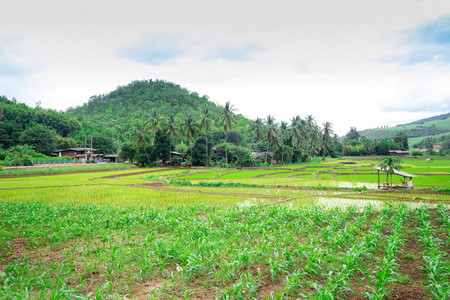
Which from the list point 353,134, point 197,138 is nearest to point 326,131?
point 197,138

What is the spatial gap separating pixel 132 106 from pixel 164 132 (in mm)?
56043

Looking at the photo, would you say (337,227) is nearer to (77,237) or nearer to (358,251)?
(358,251)

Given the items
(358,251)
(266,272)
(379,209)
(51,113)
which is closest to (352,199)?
(379,209)

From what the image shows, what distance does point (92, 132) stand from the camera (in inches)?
3214

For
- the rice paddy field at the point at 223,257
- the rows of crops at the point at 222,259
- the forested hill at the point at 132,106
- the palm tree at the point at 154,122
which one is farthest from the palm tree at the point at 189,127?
the rows of crops at the point at 222,259

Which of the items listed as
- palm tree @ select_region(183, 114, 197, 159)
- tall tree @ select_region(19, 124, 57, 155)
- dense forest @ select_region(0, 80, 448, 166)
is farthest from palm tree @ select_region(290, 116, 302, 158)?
tall tree @ select_region(19, 124, 57, 155)

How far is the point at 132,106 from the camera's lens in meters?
101

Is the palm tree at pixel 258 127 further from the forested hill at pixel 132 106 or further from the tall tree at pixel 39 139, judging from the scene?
the tall tree at pixel 39 139

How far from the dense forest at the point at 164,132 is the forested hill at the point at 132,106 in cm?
27

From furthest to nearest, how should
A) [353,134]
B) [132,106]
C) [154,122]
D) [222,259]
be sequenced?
[353,134]
[132,106]
[154,122]
[222,259]

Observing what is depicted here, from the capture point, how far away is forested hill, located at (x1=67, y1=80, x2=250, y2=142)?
89.9m

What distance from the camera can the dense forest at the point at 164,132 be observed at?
5169 centimetres

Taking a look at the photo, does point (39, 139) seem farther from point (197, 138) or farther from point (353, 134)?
point (353, 134)

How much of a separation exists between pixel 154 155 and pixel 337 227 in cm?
4824
